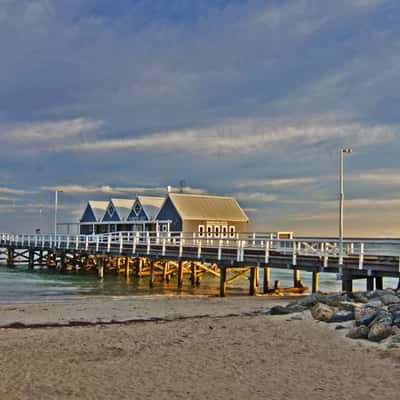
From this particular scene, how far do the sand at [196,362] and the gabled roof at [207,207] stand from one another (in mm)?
29552

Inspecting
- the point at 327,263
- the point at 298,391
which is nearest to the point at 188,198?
the point at 327,263

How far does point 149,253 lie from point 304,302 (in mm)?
17139

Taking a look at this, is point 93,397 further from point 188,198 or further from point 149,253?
point 188,198

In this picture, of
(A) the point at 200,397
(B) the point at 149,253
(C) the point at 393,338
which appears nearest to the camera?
(A) the point at 200,397

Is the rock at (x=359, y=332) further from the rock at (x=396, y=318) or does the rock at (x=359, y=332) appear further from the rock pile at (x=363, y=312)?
the rock at (x=396, y=318)

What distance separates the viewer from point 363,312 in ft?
42.5

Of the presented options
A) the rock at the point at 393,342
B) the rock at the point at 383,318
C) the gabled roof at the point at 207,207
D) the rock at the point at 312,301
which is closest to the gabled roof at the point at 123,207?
the gabled roof at the point at 207,207

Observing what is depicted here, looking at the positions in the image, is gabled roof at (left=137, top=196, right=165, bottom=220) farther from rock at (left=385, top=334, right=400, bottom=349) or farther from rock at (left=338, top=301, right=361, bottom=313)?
rock at (left=385, top=334, right=400, bottom=349)

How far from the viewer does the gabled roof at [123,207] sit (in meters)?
52.5

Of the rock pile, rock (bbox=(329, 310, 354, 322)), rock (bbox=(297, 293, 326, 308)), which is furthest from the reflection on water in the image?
rock (bbox=(329, 310, 354, 322))

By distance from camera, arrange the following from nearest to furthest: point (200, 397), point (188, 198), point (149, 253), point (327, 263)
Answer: point (200, 397)
point (327, 263)
point (149, 253)
point (188, 198)

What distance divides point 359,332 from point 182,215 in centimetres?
3251

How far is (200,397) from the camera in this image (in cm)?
770

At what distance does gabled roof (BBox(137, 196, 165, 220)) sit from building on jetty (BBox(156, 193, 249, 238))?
77.4 inches
